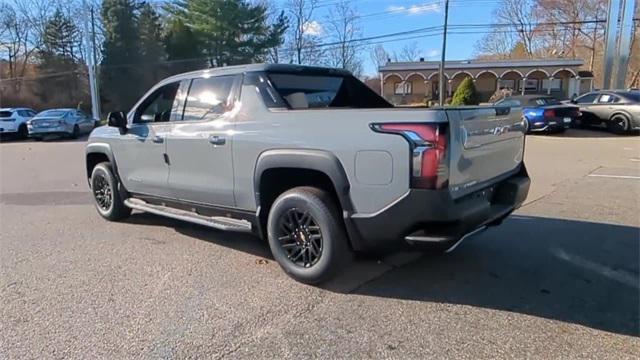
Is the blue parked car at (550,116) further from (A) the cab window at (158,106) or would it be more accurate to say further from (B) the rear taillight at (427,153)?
(B) the rear taillight at (427,153)

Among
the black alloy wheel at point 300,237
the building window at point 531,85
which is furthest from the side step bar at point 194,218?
the building window at point 531,85

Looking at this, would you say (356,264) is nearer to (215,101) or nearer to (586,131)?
(215,101)

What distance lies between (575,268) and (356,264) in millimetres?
2011

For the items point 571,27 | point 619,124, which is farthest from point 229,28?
point 571,27

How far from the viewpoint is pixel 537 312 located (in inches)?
137

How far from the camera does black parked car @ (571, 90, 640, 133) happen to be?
57.0 feet

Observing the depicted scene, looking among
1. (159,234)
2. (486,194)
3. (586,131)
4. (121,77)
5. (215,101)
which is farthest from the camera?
(121,77)

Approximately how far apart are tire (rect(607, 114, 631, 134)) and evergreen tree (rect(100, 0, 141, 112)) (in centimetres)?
3706

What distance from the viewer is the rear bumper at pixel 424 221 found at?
3.24 m

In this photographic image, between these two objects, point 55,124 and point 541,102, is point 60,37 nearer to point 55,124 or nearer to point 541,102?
point 55,124

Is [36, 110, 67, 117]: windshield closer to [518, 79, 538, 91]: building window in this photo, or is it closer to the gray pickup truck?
the gray pickup truck

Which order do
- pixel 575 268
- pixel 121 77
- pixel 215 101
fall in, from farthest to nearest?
pixel 121 77
pixel 215 101
pixel 575 268

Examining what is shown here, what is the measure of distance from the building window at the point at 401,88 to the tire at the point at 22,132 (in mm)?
31432

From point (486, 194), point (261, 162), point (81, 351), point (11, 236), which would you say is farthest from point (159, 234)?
point (486, 194)
